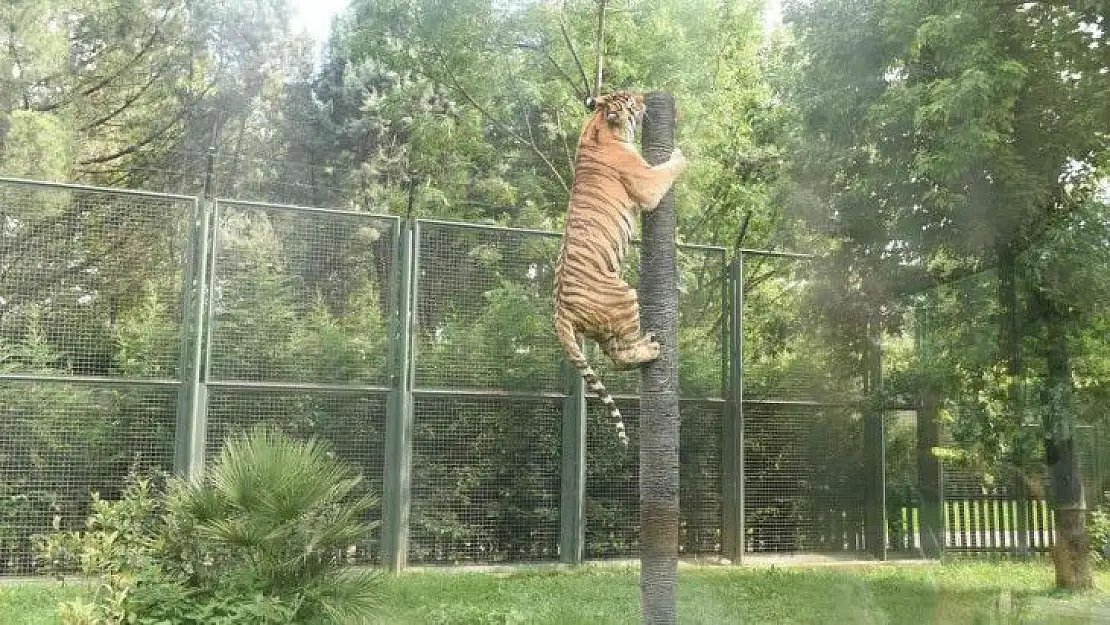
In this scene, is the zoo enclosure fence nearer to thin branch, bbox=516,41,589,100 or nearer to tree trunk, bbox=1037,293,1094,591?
tree trunk, bbox=1037,293,1094,591

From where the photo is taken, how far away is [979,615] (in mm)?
6055

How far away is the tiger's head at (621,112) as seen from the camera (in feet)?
12.8

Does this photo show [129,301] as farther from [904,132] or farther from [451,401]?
[904,132]

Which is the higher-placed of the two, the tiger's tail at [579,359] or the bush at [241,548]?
the tiger's tail at [579,359]

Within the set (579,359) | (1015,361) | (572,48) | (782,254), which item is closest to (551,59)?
(572,48)

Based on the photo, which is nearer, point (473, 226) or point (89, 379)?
point (89, 379)

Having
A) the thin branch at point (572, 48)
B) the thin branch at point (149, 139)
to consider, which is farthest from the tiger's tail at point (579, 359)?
the thin branch at point (149, 139)

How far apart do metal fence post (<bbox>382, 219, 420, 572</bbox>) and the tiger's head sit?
410 cm

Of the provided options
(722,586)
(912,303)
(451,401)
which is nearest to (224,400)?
(451,401)

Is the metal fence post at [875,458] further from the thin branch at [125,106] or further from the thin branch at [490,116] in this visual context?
the thin branch at [125,106]

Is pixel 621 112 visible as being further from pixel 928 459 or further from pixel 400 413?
pixel 928 459

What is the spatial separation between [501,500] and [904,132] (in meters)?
3.78

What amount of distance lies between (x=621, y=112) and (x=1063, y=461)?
364 cm

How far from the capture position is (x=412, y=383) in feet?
25.4
